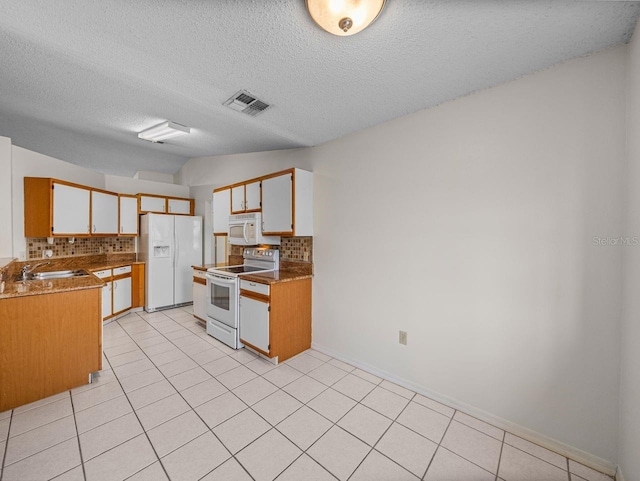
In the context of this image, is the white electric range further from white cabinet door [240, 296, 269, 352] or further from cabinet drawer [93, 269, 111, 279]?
cabinet drawer [93, 269, 111, 279]

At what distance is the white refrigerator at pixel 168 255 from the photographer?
14.4 ft

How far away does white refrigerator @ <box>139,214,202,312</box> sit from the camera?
4.38 m

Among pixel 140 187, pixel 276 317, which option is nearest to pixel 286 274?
pixel 276 317

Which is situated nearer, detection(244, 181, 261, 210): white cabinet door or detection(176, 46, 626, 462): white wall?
detection(176, 46, 626, 462): white wall

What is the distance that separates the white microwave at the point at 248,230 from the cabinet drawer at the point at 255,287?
1.97ft

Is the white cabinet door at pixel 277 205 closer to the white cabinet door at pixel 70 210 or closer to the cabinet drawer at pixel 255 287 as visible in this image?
the cabinet drawer at pixel 255 287

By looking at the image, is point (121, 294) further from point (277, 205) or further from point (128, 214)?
point (277, 205)

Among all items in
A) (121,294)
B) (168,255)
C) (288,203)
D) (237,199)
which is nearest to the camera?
(288,203)

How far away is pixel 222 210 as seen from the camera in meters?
3.94

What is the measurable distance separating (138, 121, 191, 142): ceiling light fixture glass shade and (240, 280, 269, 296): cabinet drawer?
72.0 inches

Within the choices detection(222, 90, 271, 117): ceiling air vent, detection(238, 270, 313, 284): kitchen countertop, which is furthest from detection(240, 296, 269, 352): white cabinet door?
detection(222, 90, 271, 117): ceiling air vent

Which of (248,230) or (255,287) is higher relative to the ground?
(248,230)

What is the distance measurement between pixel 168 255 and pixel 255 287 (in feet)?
8.60

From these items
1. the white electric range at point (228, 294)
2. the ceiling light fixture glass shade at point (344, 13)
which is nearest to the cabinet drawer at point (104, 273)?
the white electric range at point (228, 294)
